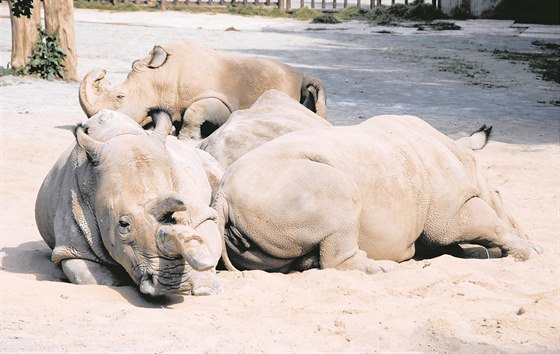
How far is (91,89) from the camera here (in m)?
11.7

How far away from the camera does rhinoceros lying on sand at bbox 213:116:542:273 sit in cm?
641

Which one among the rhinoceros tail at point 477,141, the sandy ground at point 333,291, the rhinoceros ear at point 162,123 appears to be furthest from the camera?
the rhinoceros tail at point 477,141

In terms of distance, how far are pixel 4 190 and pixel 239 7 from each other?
23634 millimetres

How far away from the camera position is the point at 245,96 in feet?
39.1

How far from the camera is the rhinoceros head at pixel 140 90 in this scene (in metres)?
11.7

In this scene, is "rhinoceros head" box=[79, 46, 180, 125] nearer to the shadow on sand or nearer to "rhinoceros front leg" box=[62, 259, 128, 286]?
the shadow on sand

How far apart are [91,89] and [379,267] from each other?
6.07 m

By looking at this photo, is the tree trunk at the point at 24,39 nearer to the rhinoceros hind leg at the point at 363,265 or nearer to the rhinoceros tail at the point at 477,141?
the rhinoceros tail at the point at 477,141

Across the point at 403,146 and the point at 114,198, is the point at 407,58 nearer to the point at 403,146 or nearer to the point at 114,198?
the point at 403,146

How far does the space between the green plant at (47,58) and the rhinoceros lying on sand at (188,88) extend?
13.7ft

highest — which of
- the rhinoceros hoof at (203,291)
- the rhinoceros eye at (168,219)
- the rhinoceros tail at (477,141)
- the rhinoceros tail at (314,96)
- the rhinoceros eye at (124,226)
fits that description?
the rhinoceros tail at (477,141)

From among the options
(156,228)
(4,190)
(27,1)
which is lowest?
(4,190)

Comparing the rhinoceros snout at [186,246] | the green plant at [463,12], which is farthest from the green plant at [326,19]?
the rhinoceros snout at [186,246]

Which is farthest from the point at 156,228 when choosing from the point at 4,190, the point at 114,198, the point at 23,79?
the point at 23,79
